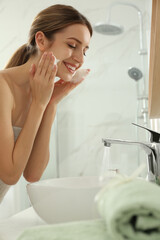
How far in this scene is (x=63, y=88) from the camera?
3.50 feet

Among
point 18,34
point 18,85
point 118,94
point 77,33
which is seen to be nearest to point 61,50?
point 77,33

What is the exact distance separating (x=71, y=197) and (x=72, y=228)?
0.69ft

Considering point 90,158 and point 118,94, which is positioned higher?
point 118,94

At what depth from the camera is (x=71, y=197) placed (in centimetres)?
49

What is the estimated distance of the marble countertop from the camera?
473 mm

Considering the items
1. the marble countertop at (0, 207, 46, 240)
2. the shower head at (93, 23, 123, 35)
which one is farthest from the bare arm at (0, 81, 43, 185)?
the shower head at (93, 23, 123, 35)

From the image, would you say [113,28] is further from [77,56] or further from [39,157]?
[39,157]

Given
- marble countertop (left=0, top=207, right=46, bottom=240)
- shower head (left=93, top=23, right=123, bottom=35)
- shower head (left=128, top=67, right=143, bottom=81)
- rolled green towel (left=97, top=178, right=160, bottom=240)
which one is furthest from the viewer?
shower head (left=128, top=67, right=143, bottom=81)

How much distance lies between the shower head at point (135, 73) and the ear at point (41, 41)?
1.17 meters

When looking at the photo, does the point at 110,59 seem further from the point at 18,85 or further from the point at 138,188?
the point at 138,188

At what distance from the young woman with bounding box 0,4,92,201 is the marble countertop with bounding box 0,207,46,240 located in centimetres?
19

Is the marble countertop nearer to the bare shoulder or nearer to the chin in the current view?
the bare shoulder

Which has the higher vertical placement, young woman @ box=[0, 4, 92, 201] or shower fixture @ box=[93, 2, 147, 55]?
shower fixture @ box=[93, 2, 147, 55]

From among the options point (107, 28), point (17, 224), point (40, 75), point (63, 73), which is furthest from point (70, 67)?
point (107, 28)
